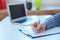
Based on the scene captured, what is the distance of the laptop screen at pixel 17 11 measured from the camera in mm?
1486

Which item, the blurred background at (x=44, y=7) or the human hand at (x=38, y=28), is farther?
the blurred background at (x=44, y=7)

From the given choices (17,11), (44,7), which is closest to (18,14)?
(17,11)

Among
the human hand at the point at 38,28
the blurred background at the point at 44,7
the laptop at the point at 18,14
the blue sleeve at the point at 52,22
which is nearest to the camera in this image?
the human hand at the point at 38,28

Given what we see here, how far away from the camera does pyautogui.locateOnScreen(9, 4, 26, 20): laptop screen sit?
4.88 ft

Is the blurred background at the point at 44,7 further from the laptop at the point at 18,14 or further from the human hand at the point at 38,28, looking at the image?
the human hand at the point at 38,28

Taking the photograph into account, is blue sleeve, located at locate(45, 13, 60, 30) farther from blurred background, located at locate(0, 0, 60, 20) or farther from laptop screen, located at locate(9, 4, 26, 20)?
blurred background, located at locate(0, 0, 60, 20)

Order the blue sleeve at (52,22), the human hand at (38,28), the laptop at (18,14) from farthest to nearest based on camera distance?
the laptop at (18,14) < the blue sleeve at (52,22) < the human hand at (38,28)

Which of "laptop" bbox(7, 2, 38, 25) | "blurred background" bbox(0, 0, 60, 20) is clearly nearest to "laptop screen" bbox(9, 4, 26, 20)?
"laptop" bbox(7, 2, 38, 25)

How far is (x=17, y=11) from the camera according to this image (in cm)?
154

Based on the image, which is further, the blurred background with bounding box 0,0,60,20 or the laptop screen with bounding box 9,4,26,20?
the blurred background with bounding box 0,0,60,20

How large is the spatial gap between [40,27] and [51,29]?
4.5 inches

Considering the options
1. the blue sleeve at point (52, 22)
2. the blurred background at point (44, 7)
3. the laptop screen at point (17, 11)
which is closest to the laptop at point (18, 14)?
the laptop screen at point (17, 11)

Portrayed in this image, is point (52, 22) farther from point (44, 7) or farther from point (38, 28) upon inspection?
point (44, 7)

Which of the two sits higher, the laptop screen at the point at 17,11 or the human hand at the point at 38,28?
the laptop screen at the point at 17,11
